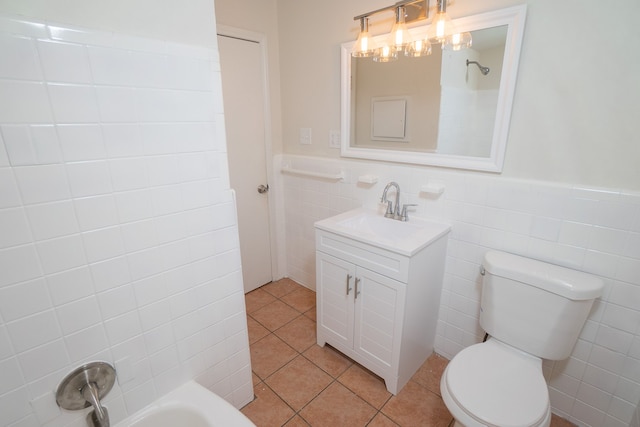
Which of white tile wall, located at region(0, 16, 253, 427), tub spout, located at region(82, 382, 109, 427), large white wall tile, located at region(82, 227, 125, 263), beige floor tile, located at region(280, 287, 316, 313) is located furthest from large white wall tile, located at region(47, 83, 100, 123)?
beige floor tile, located at region(280, 287, 316, 313)

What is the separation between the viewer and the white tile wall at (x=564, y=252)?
1.25m

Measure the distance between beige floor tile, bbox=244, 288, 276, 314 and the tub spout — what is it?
53.5 inches

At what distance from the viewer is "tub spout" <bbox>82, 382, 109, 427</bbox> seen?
3.25 feet

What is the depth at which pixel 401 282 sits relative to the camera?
1.47 metres

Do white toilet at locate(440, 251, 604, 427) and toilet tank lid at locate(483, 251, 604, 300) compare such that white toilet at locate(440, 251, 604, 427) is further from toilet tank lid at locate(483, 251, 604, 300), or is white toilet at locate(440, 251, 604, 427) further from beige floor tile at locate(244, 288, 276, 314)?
beige floor tile at locate(244, 288, 276, 314)

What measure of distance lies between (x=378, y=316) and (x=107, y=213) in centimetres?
133

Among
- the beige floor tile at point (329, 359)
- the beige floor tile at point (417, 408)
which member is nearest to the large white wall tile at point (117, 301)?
the beige floor tile at point (329, 359)

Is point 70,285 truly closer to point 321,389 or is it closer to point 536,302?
point 321,389

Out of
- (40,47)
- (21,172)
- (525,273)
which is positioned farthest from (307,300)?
(40,47)

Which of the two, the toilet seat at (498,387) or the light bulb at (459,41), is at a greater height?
the light bulb at (459,41)

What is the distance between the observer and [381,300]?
5.17ft

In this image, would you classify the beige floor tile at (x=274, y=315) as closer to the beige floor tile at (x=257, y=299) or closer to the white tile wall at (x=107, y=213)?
the beige floor tile at (x=257, y=299)

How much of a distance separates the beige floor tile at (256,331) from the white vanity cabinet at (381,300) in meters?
0.53

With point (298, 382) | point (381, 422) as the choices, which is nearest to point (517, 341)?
point (381, 422)
